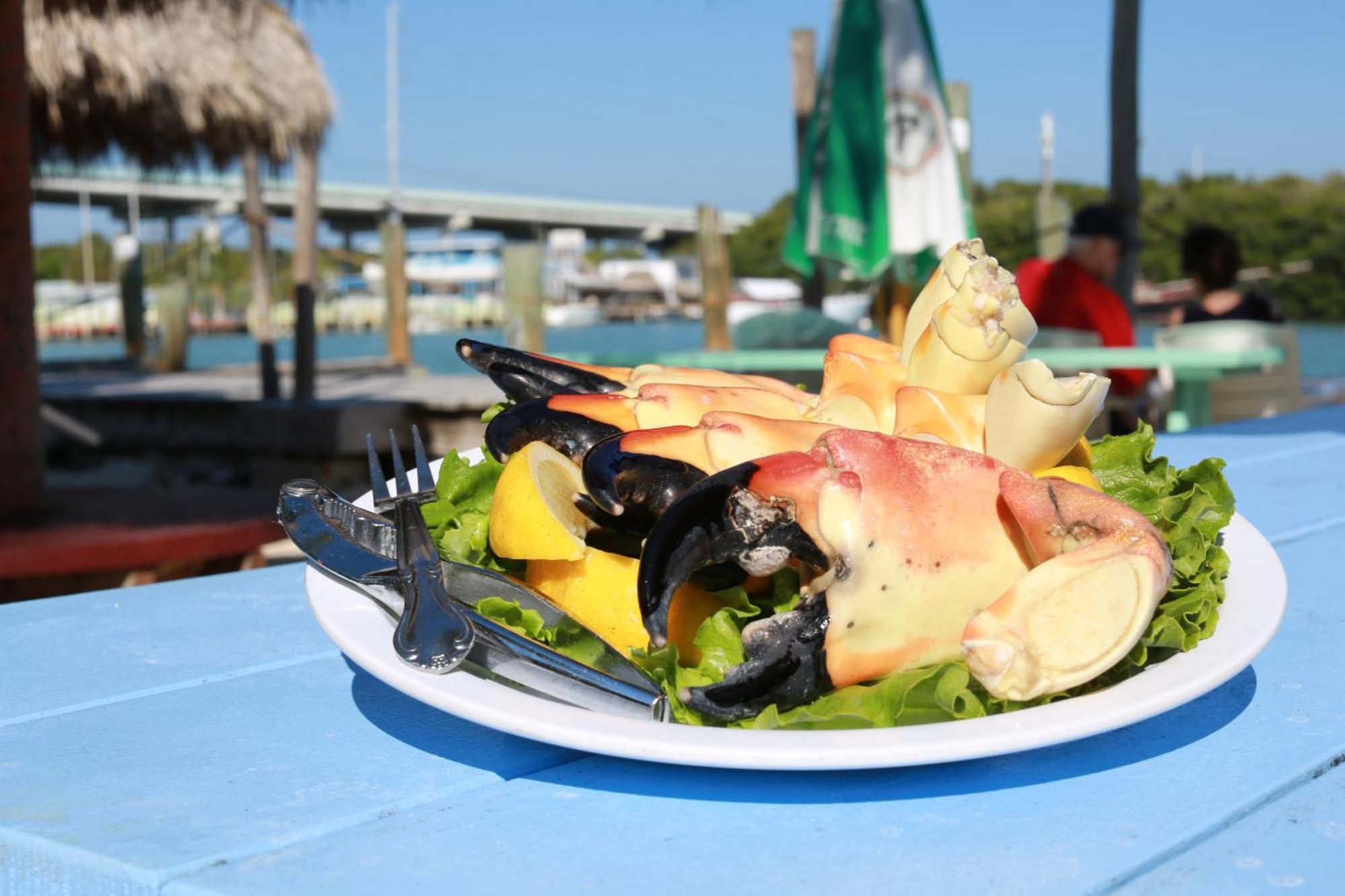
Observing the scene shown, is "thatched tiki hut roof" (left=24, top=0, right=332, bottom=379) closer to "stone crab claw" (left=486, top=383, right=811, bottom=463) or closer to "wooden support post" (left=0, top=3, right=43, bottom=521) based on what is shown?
"wooden support post" (left=0, top=3, right=43, bottom=521)

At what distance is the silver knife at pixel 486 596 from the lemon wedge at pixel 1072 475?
291 mm

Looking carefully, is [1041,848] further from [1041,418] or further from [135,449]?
[135,449]

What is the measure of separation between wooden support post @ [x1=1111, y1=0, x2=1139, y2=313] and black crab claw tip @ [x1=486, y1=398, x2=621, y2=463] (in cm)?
542

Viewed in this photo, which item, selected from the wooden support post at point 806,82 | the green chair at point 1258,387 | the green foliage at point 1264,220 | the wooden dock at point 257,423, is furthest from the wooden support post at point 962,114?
the green foliage at point 1264,220

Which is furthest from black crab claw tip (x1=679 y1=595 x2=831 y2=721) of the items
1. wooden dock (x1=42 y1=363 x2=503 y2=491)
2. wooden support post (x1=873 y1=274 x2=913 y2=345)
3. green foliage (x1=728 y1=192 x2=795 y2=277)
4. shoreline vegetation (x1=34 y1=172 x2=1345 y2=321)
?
green foliage (x1=728 y1=192 x2=795 y2=277)

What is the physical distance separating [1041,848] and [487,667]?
317mm

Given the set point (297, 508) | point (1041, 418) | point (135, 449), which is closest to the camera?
point (1041, 418)

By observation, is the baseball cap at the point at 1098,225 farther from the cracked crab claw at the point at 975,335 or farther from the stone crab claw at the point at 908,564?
the stone crab claw at the point at 908,564

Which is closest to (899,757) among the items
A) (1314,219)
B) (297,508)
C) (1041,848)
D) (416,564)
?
(1041,848)

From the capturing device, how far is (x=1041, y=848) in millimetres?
593

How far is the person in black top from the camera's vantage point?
5.96 metres

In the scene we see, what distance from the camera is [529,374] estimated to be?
3.14 ft

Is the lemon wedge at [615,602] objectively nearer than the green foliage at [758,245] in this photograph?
Yes

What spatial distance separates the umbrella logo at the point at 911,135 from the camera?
5727mm
